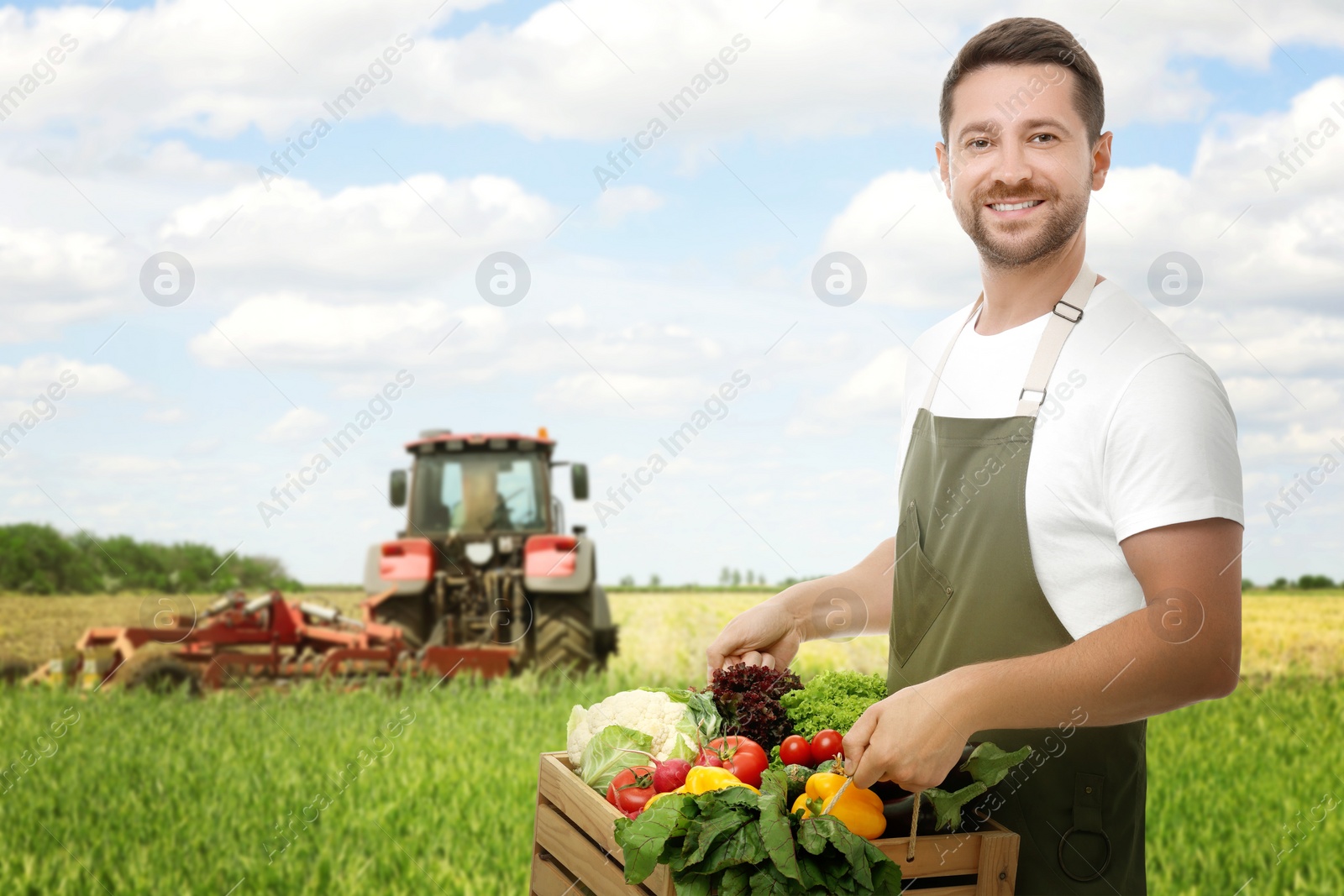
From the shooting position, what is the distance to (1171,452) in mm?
1755

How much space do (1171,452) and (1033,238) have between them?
53cm

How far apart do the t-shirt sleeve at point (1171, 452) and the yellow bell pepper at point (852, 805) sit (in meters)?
0.63

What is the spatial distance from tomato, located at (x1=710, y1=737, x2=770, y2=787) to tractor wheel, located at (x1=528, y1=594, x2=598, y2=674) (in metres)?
6.65

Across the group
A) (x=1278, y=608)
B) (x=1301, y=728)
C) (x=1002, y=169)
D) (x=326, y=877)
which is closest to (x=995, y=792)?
(x=1002, y=169)

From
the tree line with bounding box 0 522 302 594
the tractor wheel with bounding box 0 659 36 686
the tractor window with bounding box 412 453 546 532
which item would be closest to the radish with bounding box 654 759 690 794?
the tractor window with bounding box 412 453 546 532

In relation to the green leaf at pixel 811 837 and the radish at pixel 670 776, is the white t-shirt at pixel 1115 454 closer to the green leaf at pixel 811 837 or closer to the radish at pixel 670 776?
the green leaf at pixel 811 837

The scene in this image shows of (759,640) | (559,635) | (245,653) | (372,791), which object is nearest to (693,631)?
(559,635)

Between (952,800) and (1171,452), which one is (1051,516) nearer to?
(1171,452)

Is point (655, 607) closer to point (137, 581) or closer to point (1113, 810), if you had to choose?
point (137, 581)

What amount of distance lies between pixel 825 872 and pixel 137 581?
2232 cm

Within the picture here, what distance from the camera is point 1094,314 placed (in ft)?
Result: 6.66

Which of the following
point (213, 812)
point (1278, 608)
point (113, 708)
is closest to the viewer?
point (213, 812)

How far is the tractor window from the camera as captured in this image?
9.02 m

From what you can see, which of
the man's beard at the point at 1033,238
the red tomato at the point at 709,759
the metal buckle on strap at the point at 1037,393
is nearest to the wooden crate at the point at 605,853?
the red tomato at the point at 709,759
